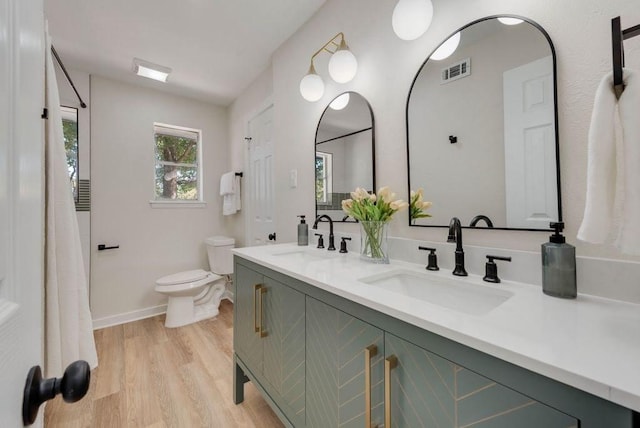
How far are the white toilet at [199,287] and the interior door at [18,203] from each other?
229 centimetres

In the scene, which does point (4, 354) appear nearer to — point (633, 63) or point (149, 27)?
point (633, 63)

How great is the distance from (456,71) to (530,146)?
1.42 ft

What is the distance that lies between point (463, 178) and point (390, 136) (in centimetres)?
42

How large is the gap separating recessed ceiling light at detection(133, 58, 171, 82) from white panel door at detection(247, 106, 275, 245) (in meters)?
0.84

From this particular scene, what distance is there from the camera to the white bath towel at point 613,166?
521mm

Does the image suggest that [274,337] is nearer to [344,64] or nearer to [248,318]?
[248,318]

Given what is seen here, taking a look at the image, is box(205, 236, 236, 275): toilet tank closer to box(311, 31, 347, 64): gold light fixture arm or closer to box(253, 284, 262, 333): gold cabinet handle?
box(253, 284, 262, 333): gold cabinet handle

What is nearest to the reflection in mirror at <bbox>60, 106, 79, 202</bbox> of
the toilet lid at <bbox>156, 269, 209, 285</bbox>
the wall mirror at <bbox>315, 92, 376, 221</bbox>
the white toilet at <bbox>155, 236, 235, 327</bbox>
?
the toilet lid at <bbox>156, 269, 209, 285</bbox>

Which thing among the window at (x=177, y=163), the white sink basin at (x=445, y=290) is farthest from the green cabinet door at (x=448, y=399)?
the window at (x=177, y=163)

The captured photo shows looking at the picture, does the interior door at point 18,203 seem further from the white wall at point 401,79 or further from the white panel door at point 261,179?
the white panel door at point 261,179

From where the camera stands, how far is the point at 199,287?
254 centimetres

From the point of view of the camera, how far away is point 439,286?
3.10 feet

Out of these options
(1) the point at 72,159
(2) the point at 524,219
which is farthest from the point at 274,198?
(1) the point at 72,159

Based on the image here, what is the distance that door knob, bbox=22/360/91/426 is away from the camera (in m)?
0.33
